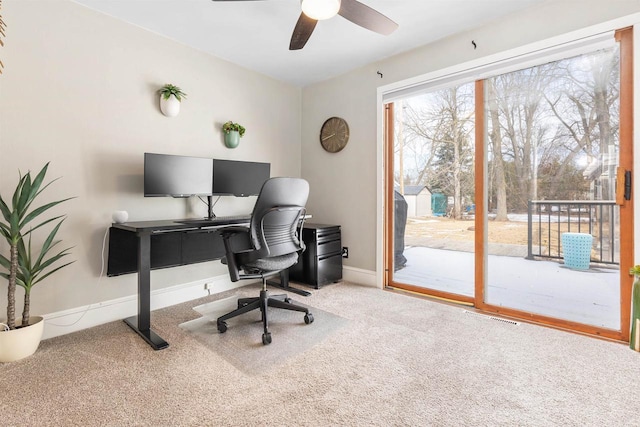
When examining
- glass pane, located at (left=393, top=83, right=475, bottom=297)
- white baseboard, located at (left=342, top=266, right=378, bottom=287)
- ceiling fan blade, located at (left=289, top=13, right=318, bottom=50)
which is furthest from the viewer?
white baseboard, located at (left=342, top=266, right=378, bottom=287)

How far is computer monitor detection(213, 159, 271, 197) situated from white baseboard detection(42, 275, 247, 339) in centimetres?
96

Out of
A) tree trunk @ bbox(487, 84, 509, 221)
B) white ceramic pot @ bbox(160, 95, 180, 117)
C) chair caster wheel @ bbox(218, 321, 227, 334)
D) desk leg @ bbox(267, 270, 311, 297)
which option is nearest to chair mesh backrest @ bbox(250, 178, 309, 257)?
chair caster wheel @ bbox(218, 321, 227, 334)

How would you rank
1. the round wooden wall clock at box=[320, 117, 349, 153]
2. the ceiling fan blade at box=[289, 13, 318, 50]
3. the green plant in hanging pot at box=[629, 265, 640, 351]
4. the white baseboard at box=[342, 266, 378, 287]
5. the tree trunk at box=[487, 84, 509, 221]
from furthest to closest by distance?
1. the round wooden wall clock at box=[320, 117, 349, 153]
2. the white baseboard at box=[342, 266, 378, 287]
3. the tree trunk at box=[487, 84, 509, 221]
4. the ceiling fan blade at box=[289, 13, 318, 50]
5. the green plant in hanging pot at box=[629, 265, 640, 351]

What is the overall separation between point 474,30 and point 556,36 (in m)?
0.64

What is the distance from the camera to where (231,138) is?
3201mm

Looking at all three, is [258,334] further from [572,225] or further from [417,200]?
[572,225]

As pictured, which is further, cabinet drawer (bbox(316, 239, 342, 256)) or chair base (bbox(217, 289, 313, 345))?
cabinet drawer (bbox(316, 239, 342, 256))

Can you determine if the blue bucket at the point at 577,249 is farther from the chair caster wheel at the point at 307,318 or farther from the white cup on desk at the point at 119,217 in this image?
the white cup on desk at the point at 119,217

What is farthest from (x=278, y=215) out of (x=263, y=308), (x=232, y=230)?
(x=263, y=308)

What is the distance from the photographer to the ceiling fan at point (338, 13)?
1.83 metres

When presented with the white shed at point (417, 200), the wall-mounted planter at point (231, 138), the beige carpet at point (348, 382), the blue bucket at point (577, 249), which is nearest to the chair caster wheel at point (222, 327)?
the beige carpet at point (348, 382)

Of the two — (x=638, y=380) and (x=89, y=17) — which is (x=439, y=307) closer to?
(x=638, y=380)

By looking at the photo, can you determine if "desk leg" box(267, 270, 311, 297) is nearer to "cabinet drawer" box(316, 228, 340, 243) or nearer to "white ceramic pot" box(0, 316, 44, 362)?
"cabinet drawer" box(316, 228, 340, 243)

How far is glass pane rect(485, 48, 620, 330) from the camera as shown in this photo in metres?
2.19
